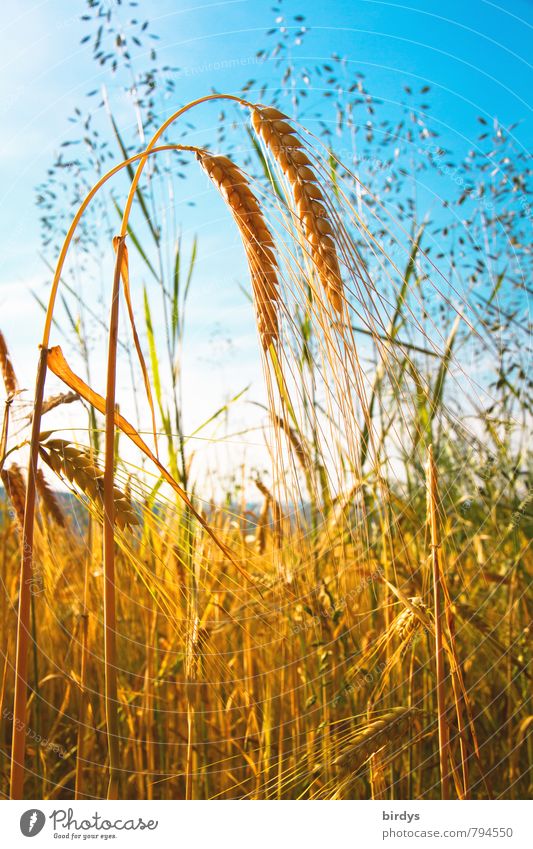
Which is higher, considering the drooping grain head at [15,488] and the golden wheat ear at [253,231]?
the golden wheat ear at [253,231]

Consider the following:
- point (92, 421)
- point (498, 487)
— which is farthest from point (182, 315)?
point (498, 487)

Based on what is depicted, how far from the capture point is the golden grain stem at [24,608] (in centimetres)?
50

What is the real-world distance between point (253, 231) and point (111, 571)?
0.33m

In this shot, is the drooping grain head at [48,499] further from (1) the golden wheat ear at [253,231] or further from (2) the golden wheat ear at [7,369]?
A: (1) the golden wheat ear at [253,231]

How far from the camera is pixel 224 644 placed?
1111 millimetres

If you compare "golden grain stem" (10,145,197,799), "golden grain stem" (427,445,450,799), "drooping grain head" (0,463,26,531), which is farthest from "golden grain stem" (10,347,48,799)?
"golden grain stem" (427,445,450,799)

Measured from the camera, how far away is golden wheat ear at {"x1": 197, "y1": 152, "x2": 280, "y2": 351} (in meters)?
0.57

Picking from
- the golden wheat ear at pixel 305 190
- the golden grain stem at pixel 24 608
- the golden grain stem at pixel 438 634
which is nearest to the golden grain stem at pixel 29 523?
the golden grain stem at pixel 24 608

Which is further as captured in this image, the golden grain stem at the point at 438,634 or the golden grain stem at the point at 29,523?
the golden grain stem at the point at 438,634
